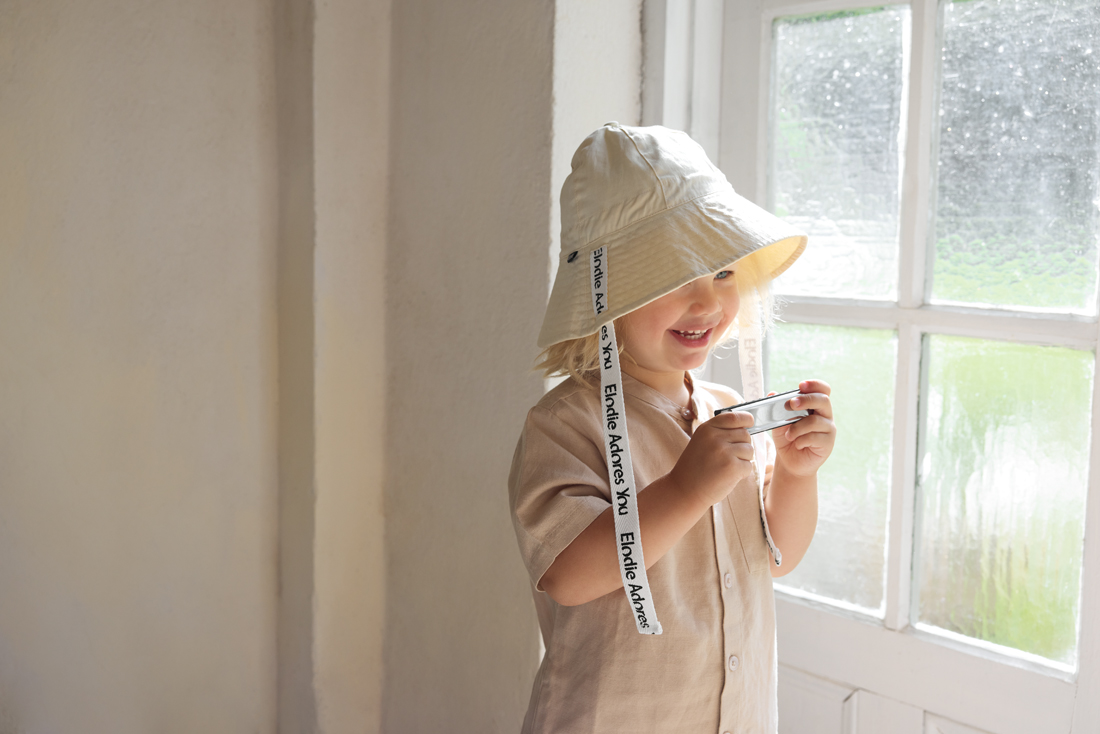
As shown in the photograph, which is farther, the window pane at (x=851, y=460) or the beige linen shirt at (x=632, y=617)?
the window pane at (x=851, y=460)

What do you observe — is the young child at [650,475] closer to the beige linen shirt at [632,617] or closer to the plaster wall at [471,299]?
the beige linen shirt at [632,617]

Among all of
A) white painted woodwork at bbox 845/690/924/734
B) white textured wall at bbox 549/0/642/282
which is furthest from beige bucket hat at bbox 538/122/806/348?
white painted woodwork at bbox 845/690/924/734

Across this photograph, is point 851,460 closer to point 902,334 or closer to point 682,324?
point 902,334

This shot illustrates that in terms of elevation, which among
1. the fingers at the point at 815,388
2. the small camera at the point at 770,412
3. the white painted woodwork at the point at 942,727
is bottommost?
the white painted woodwork at the point at 942,727

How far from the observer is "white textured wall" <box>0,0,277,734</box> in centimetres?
125

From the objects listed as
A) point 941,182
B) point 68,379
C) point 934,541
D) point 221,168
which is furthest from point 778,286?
point 68,379

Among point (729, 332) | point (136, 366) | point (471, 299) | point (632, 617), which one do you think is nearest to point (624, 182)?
point (729, 332)

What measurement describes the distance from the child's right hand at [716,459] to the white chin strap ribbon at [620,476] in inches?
2.2

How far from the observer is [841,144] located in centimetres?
131

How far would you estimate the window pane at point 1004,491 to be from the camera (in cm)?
112

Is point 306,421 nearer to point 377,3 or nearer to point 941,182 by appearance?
point 377,3

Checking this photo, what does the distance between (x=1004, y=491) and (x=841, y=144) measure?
1.90ft

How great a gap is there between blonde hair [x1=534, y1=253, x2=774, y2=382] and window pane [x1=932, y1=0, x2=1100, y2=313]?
1.17 ft

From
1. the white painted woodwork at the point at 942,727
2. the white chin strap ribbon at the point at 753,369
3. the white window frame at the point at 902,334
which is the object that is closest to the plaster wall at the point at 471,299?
the white window frame at the point at 902,334
